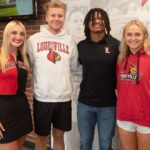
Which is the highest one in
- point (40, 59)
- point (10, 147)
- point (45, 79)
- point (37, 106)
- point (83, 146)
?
point (40, 59)

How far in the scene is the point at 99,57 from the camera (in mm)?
2342

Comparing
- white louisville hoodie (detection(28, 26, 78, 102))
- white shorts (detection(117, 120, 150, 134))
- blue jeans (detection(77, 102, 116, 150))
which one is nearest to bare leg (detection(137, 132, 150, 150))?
white shorts (detection(117, 120, 150, 134))

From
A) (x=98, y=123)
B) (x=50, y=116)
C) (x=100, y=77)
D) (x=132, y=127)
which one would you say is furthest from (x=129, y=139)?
(x=50, y=116)

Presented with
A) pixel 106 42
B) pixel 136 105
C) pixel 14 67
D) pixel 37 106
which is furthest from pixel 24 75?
pixel 136 105

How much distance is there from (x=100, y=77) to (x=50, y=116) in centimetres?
53

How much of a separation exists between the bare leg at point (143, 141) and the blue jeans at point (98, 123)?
1.14 ft

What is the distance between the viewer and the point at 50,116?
7.96ft

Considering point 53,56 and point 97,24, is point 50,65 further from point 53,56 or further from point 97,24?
point 97,24

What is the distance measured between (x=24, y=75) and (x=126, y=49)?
0.82 metres

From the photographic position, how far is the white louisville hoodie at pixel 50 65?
7.79 ft

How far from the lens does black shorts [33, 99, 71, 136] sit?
2410mm

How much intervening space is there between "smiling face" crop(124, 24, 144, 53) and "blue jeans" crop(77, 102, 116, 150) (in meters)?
0.57

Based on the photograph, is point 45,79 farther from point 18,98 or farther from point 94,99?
point 94,99

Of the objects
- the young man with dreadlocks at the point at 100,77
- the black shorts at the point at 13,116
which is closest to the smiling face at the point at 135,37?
the young man with dreadlocks at the point at 100,77
